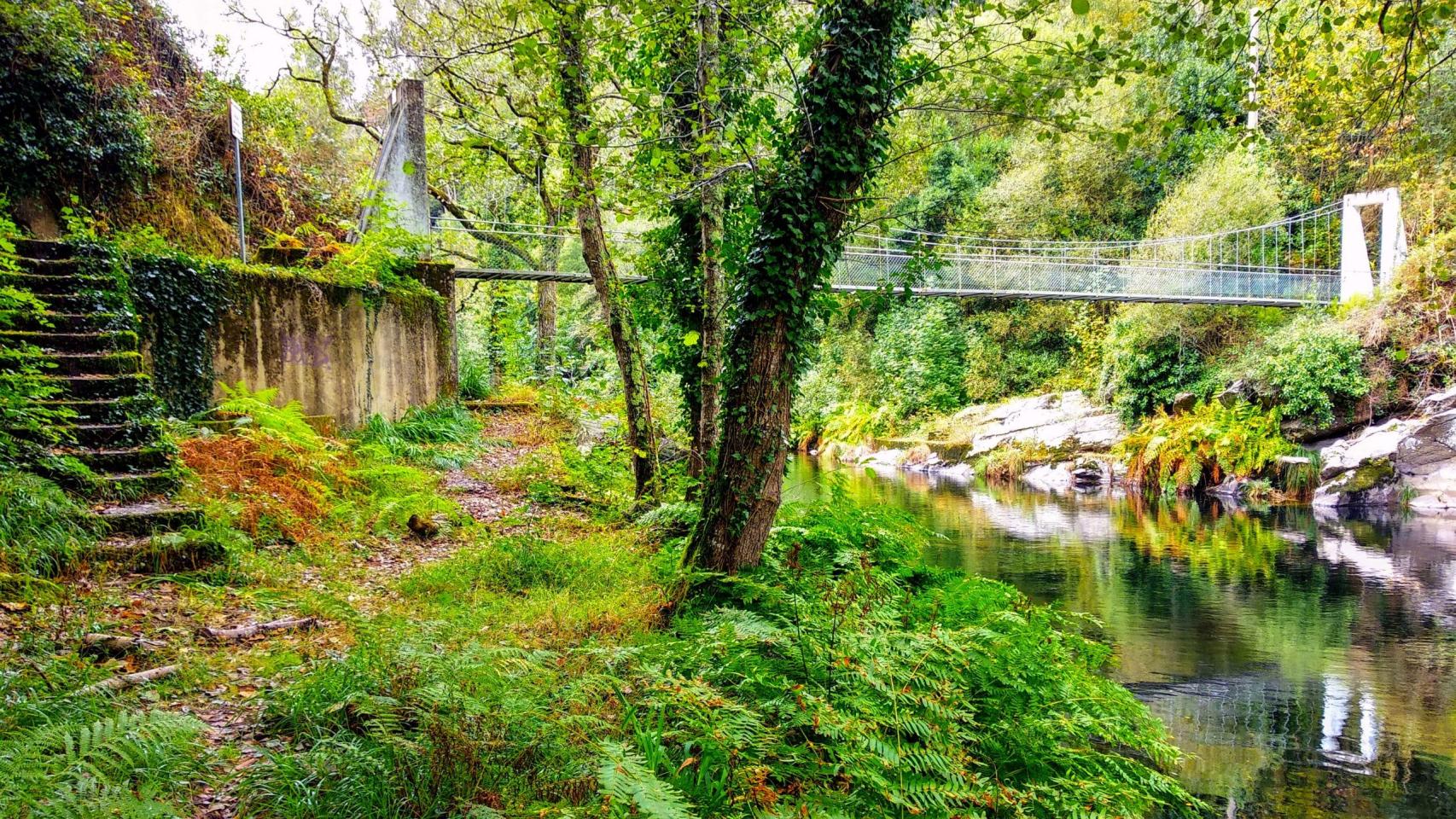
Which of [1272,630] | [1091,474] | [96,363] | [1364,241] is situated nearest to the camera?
[96,363]

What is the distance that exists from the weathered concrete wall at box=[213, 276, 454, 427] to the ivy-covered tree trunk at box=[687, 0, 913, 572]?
536 cm

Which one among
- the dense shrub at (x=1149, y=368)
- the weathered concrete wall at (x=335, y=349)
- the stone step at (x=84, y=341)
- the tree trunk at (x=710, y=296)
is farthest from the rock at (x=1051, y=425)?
the stone step at (x=84, y=341)

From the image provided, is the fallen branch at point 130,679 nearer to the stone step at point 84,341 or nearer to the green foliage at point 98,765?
the green foliage at point 98,765

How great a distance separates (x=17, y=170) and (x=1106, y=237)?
70.8 ft

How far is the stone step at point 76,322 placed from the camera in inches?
203

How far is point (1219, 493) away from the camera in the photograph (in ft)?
45.0

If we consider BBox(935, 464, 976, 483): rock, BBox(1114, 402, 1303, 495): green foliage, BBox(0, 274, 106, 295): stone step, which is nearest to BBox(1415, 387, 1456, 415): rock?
BBox(1114, 402, 1303, 495): green foliage

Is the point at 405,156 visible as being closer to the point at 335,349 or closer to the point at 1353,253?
the point at 335,349

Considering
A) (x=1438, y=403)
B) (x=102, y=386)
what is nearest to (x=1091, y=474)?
(x=1438, y=403)

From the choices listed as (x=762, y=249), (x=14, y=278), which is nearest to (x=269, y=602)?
(x=762, y=249)

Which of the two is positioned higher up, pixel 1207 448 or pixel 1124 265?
pixel 1124 265

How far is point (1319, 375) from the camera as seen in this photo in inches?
521

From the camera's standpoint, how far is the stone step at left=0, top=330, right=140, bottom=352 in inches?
199

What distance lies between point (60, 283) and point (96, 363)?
0.99 m
